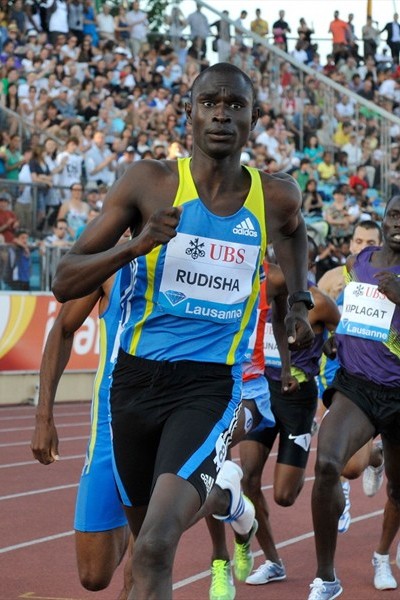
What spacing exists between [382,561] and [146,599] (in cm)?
370

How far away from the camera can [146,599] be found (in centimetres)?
392

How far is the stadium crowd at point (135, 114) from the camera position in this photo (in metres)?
16.5

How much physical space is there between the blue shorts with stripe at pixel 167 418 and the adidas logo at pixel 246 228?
1.67ft

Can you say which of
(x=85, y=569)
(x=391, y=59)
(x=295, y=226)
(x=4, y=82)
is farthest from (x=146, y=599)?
Result: (x=391, y=59)

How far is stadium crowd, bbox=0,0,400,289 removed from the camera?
1645 centimetres

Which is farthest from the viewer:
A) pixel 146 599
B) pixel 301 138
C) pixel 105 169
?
pixel 301 138

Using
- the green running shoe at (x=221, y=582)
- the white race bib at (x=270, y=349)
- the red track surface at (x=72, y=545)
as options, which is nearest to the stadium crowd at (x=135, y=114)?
the red track surface at (x=72, y=545)

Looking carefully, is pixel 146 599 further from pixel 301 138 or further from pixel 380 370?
pixel 301 138

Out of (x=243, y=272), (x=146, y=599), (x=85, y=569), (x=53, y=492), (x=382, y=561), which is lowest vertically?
(x=53, y=492)

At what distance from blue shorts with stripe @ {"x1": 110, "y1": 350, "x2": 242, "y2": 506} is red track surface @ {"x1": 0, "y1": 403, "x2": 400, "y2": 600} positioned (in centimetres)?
216

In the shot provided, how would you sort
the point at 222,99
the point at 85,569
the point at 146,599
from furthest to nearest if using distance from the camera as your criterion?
A: the point at 85,569, the point at 222,99, the point at 146,599

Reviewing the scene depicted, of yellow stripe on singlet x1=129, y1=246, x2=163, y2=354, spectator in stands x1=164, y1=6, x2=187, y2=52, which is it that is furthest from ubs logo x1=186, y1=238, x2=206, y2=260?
spectator in stands x1=164, y1=6, x2=187, y2=52

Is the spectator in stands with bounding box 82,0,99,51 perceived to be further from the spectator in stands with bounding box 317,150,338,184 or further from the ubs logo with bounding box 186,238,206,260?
the ubs logo with bounding box 186,238,206,260

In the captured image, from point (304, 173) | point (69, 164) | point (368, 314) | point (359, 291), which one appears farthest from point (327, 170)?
point (368, 314)
